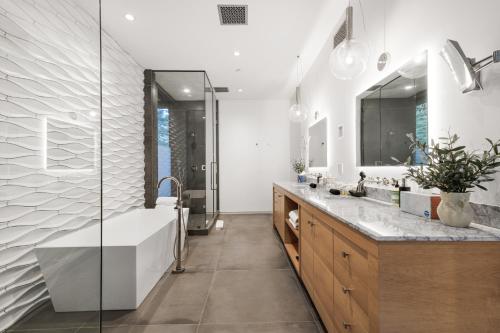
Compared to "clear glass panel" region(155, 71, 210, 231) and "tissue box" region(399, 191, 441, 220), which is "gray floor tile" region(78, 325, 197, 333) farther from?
"clear glass panel" region(155, 71, 210, 231)

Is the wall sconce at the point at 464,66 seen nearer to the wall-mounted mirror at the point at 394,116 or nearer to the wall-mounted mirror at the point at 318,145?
the wall-mounted mirror at the point at 394,116

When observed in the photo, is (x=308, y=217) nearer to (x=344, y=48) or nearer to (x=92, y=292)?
(x=344, y=48)

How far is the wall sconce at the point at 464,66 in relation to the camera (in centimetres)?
99

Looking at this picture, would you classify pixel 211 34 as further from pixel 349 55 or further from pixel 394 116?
pixel 394 116

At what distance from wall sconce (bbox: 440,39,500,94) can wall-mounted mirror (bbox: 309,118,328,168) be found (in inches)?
80.7

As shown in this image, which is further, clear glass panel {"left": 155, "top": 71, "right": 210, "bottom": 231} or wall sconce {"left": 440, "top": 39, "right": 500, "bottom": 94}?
clear glass panel {"left": 155, "top": 71, "right": 210, "bottom": 231}

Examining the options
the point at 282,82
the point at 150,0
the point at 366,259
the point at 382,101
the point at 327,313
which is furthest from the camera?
the point at 282,82

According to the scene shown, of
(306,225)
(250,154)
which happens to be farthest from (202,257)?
(250,154)

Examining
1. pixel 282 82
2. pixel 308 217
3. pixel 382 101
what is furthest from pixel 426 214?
pixel 282 82

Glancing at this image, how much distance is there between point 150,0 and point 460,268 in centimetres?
314

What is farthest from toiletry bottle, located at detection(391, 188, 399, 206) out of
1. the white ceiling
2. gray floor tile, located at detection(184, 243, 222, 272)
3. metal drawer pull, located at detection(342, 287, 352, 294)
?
the white ceiling

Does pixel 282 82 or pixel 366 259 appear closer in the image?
pixel 366 259

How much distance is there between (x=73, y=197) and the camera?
2.04m

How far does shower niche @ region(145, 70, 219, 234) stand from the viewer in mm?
3783
